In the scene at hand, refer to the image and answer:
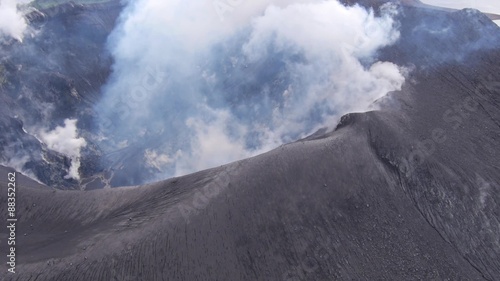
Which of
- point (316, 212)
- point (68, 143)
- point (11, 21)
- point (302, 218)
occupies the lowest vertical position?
point (316, 212)

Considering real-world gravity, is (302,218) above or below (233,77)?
below

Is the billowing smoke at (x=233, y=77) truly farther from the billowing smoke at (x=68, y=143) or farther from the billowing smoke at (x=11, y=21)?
the billowing smoke at (x=11, y=21)

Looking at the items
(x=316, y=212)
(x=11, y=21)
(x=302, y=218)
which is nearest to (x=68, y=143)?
(x=11, y=21)

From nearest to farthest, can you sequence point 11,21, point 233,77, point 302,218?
point 302,218, point 11,21, point 233,77

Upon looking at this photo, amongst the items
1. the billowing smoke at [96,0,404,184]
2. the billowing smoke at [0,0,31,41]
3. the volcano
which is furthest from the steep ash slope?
the billowing smoke at [0,0,31,41]

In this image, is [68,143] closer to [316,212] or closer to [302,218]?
[302,218]

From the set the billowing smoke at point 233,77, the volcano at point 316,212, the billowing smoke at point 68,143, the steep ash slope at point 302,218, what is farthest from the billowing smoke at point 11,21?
the steep ash slope at point 302,218

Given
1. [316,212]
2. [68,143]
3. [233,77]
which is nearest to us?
[316,212]
